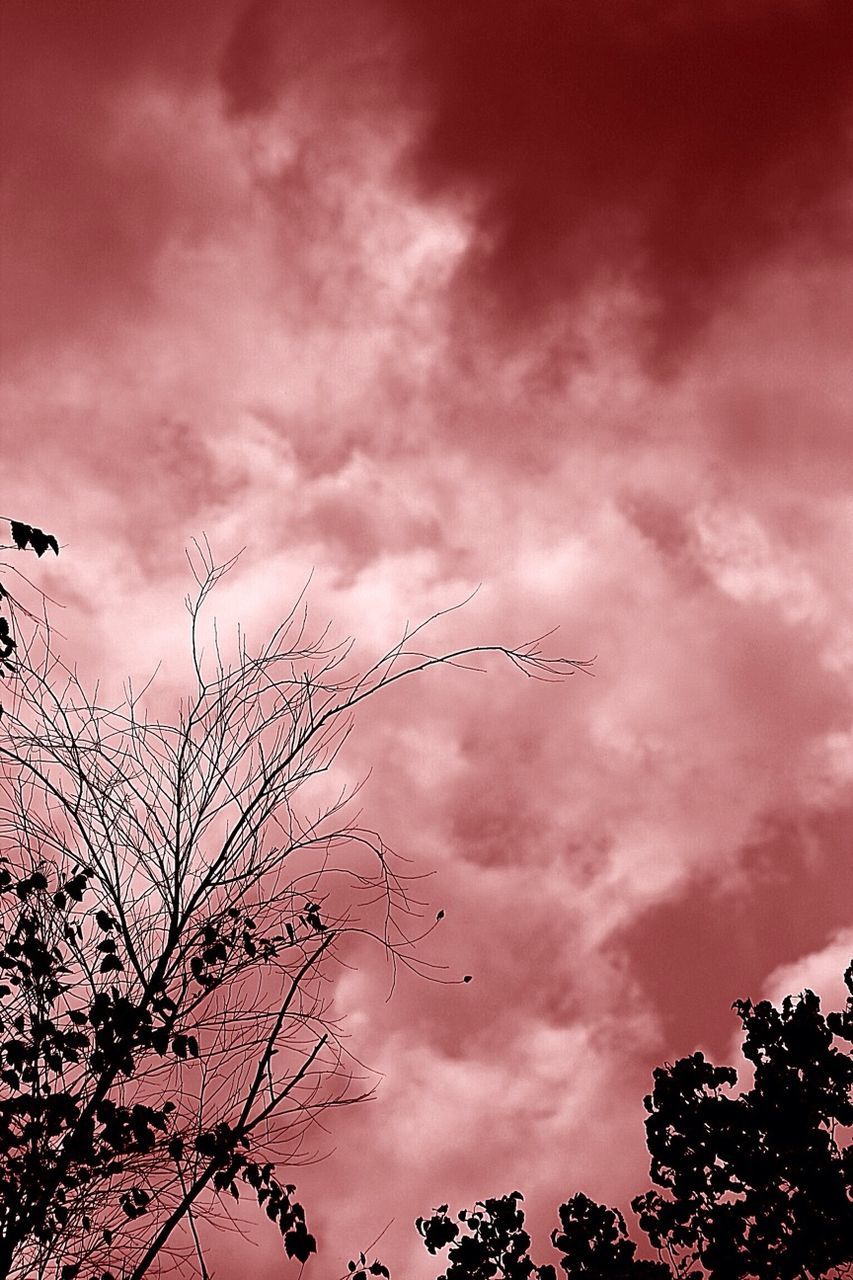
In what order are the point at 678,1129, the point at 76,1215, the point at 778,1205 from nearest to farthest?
1. the point at 76,1215
2. the point at 778,1205
3. the point at 678,1129

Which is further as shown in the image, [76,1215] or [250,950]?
[250,950]

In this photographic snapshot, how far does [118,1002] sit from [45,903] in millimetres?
678

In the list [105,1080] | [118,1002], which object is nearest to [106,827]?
[118,1002]

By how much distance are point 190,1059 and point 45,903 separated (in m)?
1.13

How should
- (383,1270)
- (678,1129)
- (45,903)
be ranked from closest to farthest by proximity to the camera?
(45,903) → (383,1270) → (678,1129)

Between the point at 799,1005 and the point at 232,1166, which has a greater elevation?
the point at 799,1005

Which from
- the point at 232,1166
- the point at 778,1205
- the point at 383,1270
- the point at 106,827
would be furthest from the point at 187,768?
the point at 778,1205

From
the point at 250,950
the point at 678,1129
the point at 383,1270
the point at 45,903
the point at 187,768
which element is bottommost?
the point at 383,1270

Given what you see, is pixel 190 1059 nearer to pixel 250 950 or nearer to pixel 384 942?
pixel 250 950

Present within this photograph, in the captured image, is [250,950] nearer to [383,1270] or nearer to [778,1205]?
[383,1270]

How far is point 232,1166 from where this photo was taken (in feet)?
18.5

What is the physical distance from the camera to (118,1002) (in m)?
5.77

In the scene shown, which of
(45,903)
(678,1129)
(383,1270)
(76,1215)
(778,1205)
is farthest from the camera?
(678,1129)

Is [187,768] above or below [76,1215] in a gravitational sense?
above
